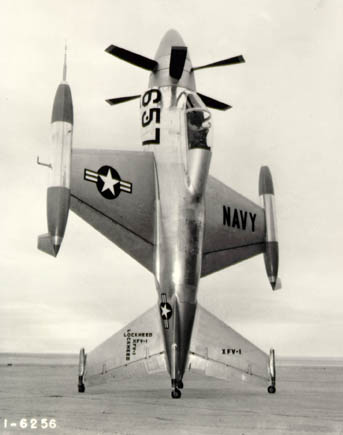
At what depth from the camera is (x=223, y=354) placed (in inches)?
587

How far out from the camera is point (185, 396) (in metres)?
14.8

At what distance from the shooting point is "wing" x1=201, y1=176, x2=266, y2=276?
16.6 m

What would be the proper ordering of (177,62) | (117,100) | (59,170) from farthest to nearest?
1. (117,100)
2. (177,62)
3. (59,170)

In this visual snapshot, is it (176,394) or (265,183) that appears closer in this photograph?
(176,394)

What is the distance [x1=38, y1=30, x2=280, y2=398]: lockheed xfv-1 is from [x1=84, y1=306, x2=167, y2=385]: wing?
3 centimetres

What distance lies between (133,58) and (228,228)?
619 cm

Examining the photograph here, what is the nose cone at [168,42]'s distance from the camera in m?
17.5

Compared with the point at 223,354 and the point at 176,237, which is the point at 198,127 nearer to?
the point at 176,237

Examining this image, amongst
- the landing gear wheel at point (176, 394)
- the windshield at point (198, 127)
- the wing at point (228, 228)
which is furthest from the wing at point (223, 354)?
the windshield at point (198, 127)

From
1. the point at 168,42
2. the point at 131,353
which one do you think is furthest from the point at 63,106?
the point at 131,353

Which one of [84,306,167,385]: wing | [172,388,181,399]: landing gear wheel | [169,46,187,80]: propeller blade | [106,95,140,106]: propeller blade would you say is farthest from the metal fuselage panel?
[106,95,140,106]: propeller blade

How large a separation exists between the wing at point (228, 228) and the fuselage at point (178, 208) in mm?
1815

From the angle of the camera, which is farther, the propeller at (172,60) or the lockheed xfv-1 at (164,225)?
the propeller at (172,60)

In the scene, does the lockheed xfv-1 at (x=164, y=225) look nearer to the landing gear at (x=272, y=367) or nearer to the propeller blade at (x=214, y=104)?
the landing gear at (x=272, y=367)
